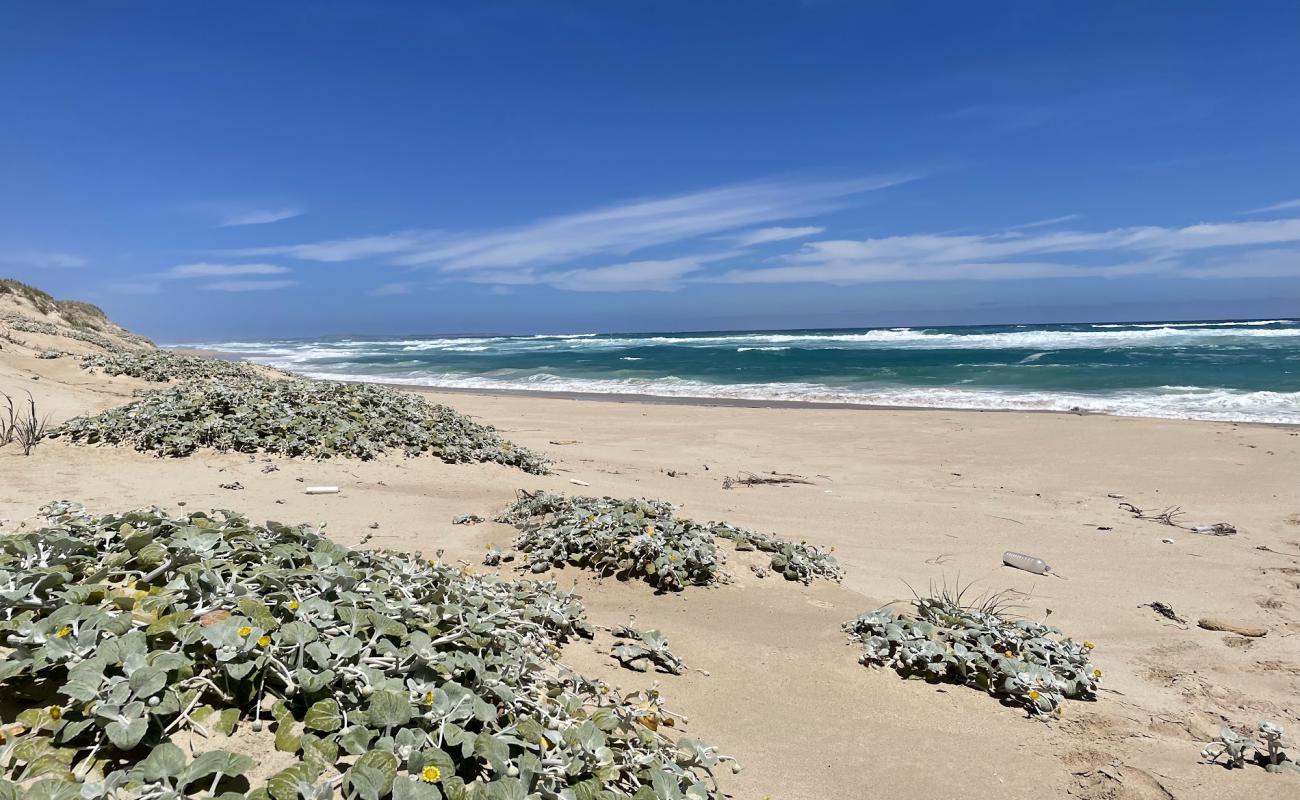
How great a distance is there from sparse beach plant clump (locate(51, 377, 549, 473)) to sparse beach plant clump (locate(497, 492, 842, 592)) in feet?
9.17

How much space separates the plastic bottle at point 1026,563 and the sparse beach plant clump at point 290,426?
478 centimetres

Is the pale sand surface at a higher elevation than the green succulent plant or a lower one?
lower

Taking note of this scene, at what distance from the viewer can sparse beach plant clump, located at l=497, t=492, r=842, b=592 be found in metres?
4.36

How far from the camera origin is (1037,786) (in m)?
2.55

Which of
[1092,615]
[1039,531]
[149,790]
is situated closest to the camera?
[149,790]

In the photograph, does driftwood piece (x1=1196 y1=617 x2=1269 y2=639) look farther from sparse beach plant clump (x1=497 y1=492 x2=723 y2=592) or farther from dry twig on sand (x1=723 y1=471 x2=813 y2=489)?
dry twig on sand (x1=723 y1=471 x2=813 y2=489)

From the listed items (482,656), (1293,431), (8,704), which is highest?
(8,704)

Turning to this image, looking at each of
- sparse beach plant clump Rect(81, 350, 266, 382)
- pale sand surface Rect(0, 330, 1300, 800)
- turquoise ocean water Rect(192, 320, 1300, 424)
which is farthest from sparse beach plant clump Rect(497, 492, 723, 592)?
turquoise ocean water Rect(192, 320, 1300, 424)

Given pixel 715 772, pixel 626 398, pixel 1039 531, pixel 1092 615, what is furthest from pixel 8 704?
pixel 626 398

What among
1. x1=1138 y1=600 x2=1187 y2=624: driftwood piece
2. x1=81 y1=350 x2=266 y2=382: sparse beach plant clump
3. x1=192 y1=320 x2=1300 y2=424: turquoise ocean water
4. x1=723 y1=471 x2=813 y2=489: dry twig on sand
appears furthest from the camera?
x1=192 y1=320 x2=1300 y2=424: turquoise ocean water

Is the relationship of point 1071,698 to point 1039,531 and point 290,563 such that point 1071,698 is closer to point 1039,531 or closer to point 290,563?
point 290,563

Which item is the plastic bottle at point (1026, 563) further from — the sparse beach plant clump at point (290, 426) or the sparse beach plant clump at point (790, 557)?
the sparse beach plant clump at point (290, 426)

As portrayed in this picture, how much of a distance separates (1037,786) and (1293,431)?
14636mm

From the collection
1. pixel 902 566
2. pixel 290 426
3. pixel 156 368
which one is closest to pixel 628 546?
pixel 902 566
